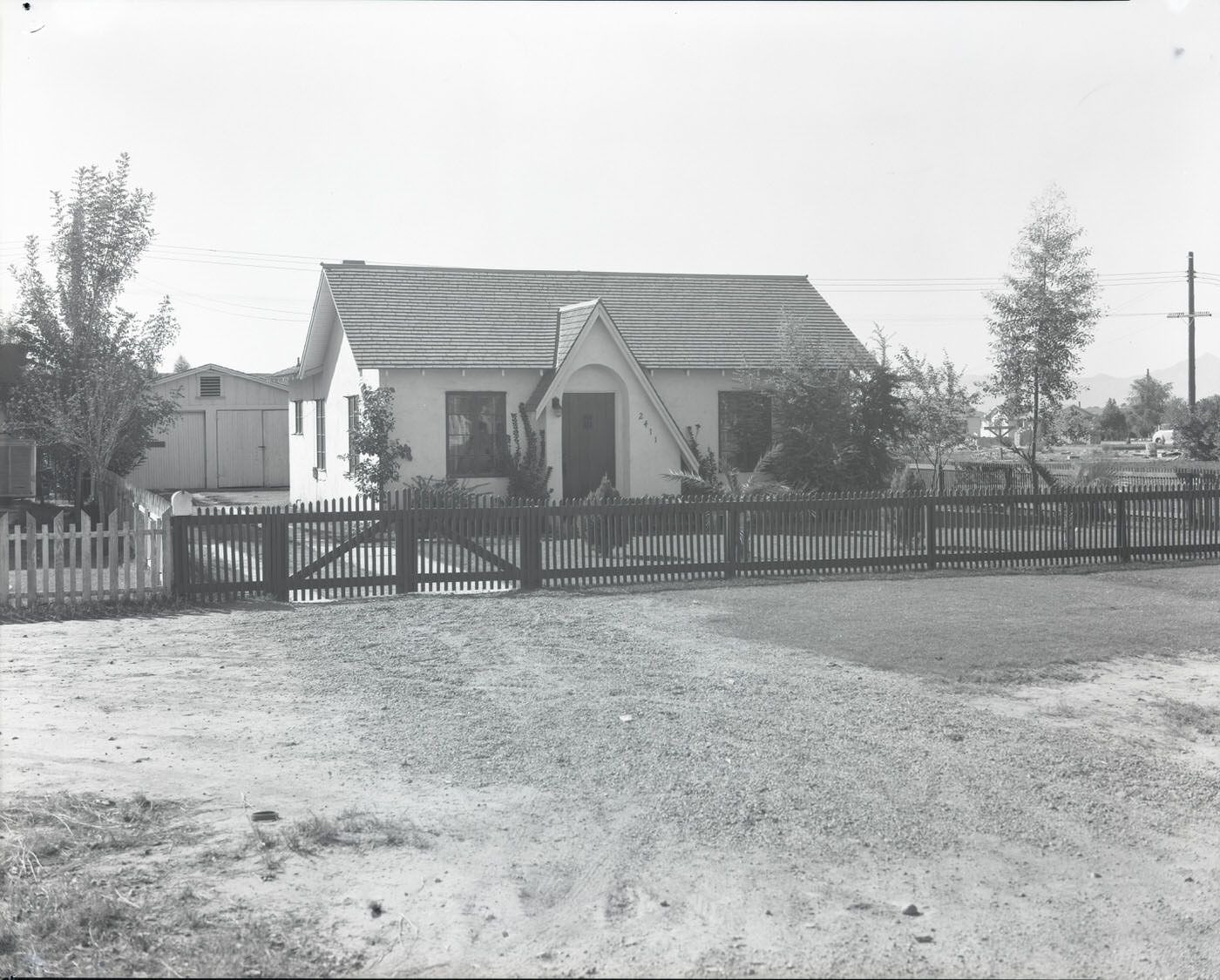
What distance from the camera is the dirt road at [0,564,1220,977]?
504 centimetres

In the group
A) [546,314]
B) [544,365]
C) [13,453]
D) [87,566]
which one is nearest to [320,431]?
[546,314]

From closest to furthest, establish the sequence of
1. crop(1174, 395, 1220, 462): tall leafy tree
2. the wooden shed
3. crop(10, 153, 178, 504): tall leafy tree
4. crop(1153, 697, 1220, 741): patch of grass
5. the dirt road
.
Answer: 1. the dirt road
2. crop(1153, 697, 1220, 741): patch of grass
3. crop(10, 153, 178, 504): tall leafy tree
4. the wooden shed
5. crop(1174, 395, 1220, 462): tall leafy tree

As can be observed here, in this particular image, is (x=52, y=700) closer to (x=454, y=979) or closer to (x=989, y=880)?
(x=454, y=979)

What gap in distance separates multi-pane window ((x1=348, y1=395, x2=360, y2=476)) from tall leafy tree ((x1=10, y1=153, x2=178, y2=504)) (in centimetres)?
419

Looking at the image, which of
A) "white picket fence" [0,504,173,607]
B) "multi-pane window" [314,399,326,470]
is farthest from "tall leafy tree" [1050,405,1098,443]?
"white picket fence" [0,504,173,607]

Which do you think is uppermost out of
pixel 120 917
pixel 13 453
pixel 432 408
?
pixel 432 408

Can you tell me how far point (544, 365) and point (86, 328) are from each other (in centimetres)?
895

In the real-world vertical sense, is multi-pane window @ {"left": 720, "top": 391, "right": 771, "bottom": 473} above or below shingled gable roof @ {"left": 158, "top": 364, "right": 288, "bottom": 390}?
below

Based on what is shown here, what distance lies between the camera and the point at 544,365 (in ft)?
81.4

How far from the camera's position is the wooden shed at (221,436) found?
1533 inches

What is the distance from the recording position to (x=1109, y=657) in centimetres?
1084

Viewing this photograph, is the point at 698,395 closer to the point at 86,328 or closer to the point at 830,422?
the point at 830,422

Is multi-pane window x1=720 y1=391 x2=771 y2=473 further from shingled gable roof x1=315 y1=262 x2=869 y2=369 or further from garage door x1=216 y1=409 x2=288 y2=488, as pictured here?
garage door x1=216 y1=409 x2=288 y2=488

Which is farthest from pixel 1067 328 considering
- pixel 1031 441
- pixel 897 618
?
pixel 897 618
